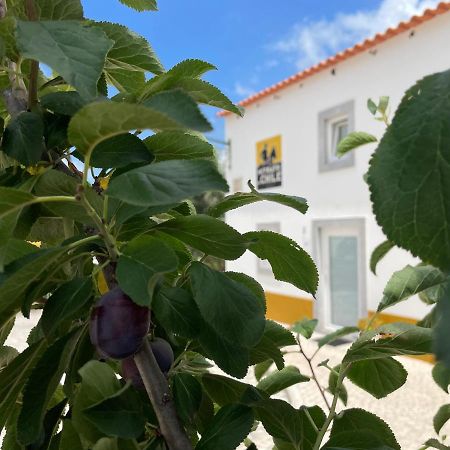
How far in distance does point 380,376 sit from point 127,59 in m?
0.49

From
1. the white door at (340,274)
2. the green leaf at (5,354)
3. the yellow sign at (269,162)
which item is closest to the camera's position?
the green leaf at (5,354)

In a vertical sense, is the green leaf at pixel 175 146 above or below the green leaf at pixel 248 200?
above

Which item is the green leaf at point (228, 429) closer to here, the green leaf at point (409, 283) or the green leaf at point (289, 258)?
the green leaf at point (289, 258)

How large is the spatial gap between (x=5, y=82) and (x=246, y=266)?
6.71 m

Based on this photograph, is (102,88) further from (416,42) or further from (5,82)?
(416,42)

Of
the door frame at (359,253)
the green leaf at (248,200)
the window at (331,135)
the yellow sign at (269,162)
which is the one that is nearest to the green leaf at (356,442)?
the green leaf at (248,200)

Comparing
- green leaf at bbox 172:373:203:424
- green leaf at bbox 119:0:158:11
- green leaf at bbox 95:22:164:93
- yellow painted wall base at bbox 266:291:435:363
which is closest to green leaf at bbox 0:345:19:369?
green leaf at bbox 172:373:203:424

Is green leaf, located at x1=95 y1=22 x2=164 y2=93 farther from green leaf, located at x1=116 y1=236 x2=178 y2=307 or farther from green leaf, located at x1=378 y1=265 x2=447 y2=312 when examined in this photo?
green leaf, located at x1=378 y1=265 x2=447 y2=312

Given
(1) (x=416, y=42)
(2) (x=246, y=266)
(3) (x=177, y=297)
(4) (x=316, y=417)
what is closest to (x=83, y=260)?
(3) (x=177, y=297)

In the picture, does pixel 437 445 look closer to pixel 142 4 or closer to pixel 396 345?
pixel 396 345

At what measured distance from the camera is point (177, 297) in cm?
43

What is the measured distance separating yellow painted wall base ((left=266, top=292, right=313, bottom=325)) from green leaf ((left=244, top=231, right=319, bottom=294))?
213 inches

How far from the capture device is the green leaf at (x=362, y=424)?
58cm

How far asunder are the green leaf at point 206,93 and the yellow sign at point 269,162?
18.9 ft
